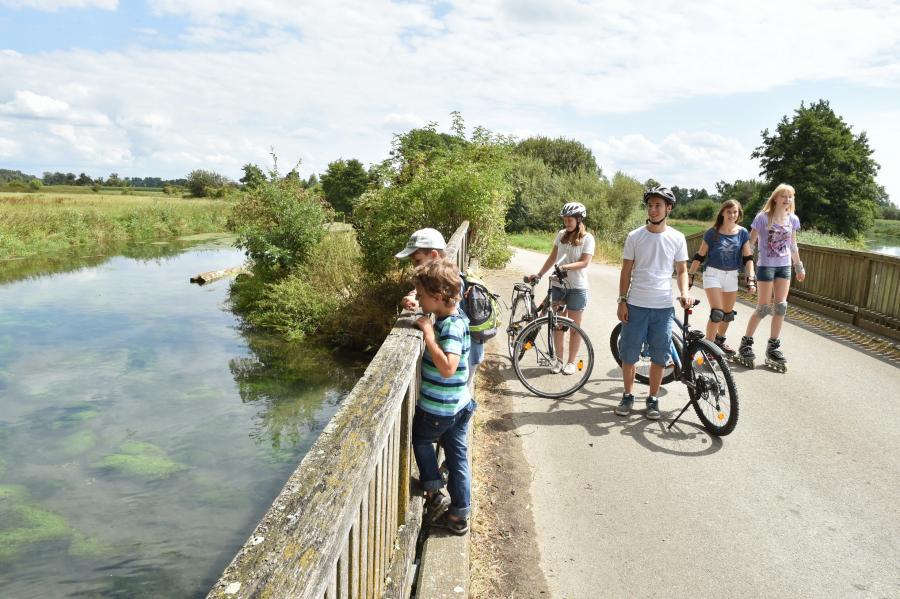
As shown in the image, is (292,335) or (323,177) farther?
(323,177)

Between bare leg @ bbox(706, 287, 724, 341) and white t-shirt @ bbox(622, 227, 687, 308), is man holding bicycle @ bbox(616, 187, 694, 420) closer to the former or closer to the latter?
white t-shirt @ bbox(622, 227, 687, 308)

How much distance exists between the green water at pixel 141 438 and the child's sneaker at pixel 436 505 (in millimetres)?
4079

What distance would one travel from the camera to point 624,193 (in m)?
40.2

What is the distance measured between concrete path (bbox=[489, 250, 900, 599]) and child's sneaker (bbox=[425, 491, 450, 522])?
69cm

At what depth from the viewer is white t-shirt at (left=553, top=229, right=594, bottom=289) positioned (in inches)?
253

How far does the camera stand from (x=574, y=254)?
6500 mm

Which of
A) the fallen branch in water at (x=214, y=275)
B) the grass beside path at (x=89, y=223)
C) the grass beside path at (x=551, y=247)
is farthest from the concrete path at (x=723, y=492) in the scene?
the grass beside path at (x=89, y=223)

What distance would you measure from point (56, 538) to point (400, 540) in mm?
6348

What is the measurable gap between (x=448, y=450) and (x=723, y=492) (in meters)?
2.27

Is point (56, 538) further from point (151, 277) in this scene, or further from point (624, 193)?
point (624, 193)

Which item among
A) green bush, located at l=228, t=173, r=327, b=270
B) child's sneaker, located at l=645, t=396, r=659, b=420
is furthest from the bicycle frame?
green bush, located at l=228, t=173, r=327, b=270

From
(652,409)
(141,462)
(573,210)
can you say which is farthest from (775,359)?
(141,462)

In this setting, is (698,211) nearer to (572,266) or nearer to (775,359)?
(775,359)

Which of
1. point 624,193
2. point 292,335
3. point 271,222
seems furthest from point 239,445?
point 624,193
